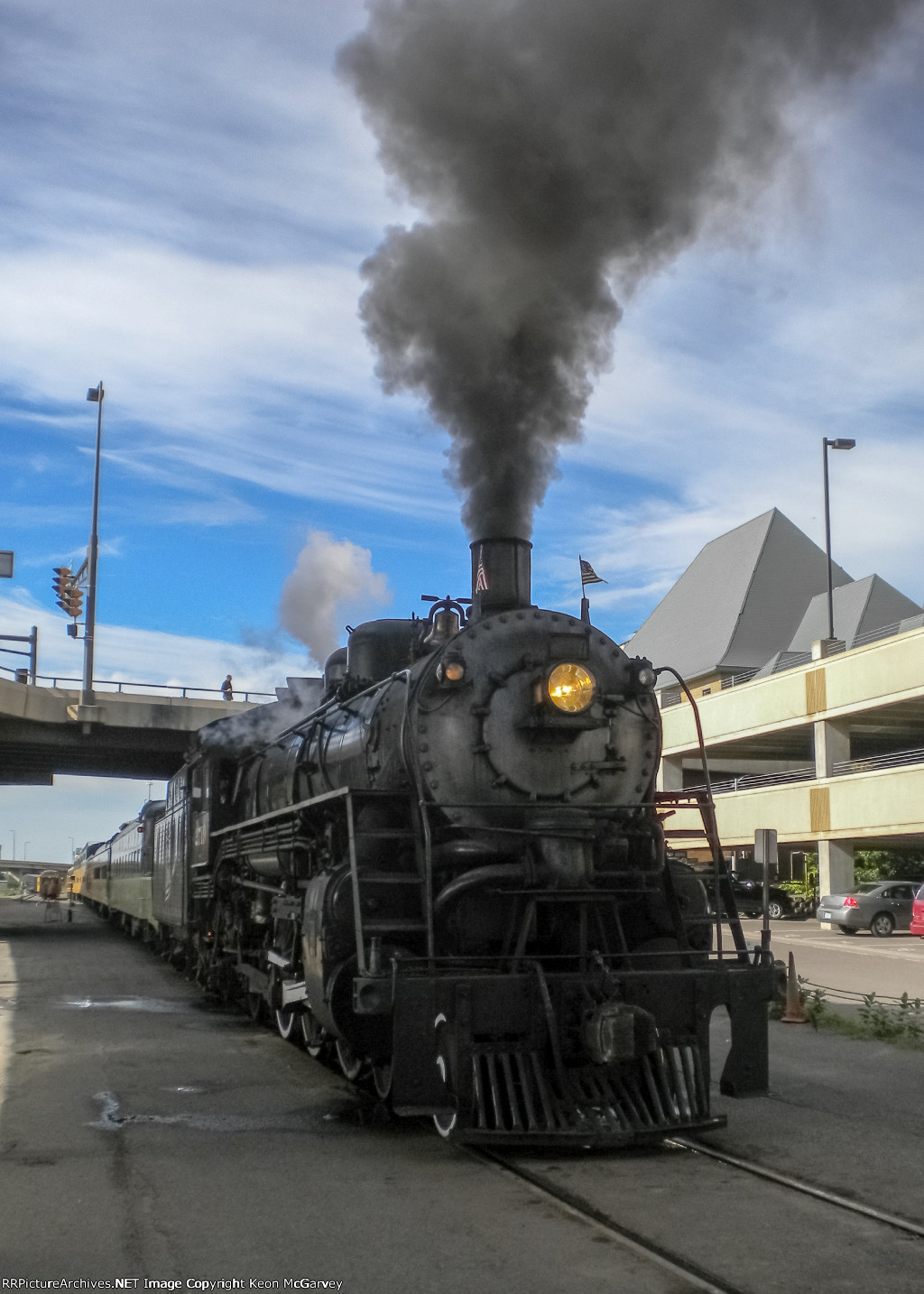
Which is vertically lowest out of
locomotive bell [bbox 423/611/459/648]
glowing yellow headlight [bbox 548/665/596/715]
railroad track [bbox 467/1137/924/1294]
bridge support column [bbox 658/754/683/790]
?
railroad track [bbox 467/1137/924/1294]

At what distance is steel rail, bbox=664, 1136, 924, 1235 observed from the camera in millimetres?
5199

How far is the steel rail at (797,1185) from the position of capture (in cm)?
520

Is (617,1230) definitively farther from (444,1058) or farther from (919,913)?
(919,913)

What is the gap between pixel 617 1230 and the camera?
5.07m

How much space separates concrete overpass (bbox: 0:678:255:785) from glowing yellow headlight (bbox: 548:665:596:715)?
20.7 meters

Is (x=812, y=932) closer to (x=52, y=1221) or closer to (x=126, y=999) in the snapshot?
(x=126, y=999)

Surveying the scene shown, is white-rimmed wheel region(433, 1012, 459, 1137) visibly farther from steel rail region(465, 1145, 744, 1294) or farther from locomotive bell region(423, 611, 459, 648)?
locomotive bell region(423, 611, 459, 648)

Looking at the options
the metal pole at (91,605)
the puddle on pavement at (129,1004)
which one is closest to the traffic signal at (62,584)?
the metal pole at (91,605)

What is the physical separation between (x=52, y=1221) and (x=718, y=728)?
34.2 m

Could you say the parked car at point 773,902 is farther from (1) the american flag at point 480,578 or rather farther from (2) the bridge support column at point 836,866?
(1) the american flag at point 480,578

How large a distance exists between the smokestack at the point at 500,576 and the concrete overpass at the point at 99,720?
64.5 ft

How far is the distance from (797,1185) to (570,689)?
2866mm

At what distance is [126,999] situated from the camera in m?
14.1

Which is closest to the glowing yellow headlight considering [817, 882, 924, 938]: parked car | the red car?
the red car
